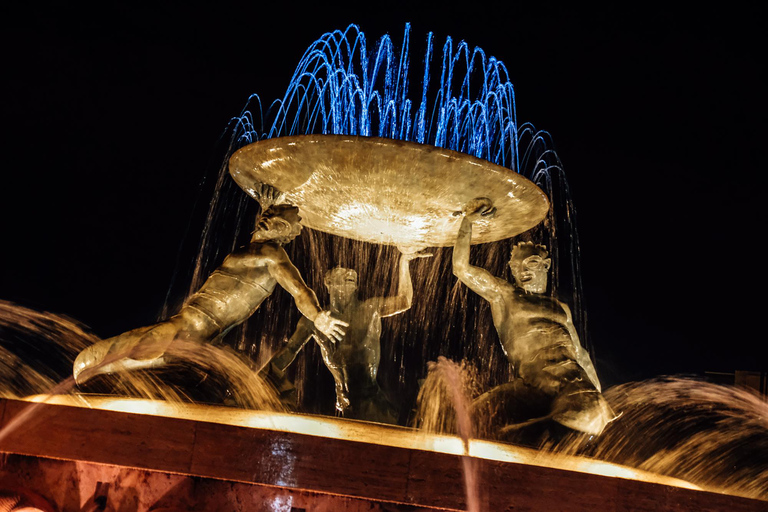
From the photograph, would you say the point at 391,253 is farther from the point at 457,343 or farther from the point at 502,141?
the point at 502,141

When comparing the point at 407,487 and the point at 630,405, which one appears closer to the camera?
the point at 407,487

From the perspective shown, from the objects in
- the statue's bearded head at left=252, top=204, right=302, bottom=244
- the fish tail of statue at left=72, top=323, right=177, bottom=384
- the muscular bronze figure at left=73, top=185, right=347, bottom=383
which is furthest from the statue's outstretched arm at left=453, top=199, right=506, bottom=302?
the fish tail of statue at left=72, top=323, right=177, bottom=384

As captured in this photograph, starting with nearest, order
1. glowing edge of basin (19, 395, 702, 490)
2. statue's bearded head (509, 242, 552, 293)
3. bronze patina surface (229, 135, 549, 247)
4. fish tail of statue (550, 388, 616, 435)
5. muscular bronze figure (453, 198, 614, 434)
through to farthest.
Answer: glowing edge of basin (19, 395, 702, 490)
fish tail of statue (550, 388, 616, 435)
muscular bronze figure (453, 198, 614, 434)
bronze patina surface (229, 135, 549, 247)
statue's bearded head (509, 242, 552, 293)

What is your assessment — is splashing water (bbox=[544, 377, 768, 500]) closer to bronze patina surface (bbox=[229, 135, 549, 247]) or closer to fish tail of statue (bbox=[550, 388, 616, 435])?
fish tail of statue (bbox=[550, 388, 616, 435])

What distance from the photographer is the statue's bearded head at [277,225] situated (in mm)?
7426

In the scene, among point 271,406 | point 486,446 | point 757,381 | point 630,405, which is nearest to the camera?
point 486,446

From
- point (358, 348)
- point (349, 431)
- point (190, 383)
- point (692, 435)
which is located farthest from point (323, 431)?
point (692, 435)

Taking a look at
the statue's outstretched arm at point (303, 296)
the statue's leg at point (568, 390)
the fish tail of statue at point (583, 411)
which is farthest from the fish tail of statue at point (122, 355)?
the fish tail of statue at point (583, 411)

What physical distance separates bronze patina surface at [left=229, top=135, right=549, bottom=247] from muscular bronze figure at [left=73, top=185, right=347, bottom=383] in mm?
494

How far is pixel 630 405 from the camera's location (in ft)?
32.2

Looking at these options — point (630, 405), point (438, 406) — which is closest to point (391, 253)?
point (630, 405)

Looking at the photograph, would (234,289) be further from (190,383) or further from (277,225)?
(190,383)

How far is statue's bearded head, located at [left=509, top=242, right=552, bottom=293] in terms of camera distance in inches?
295

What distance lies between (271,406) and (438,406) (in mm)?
1813
